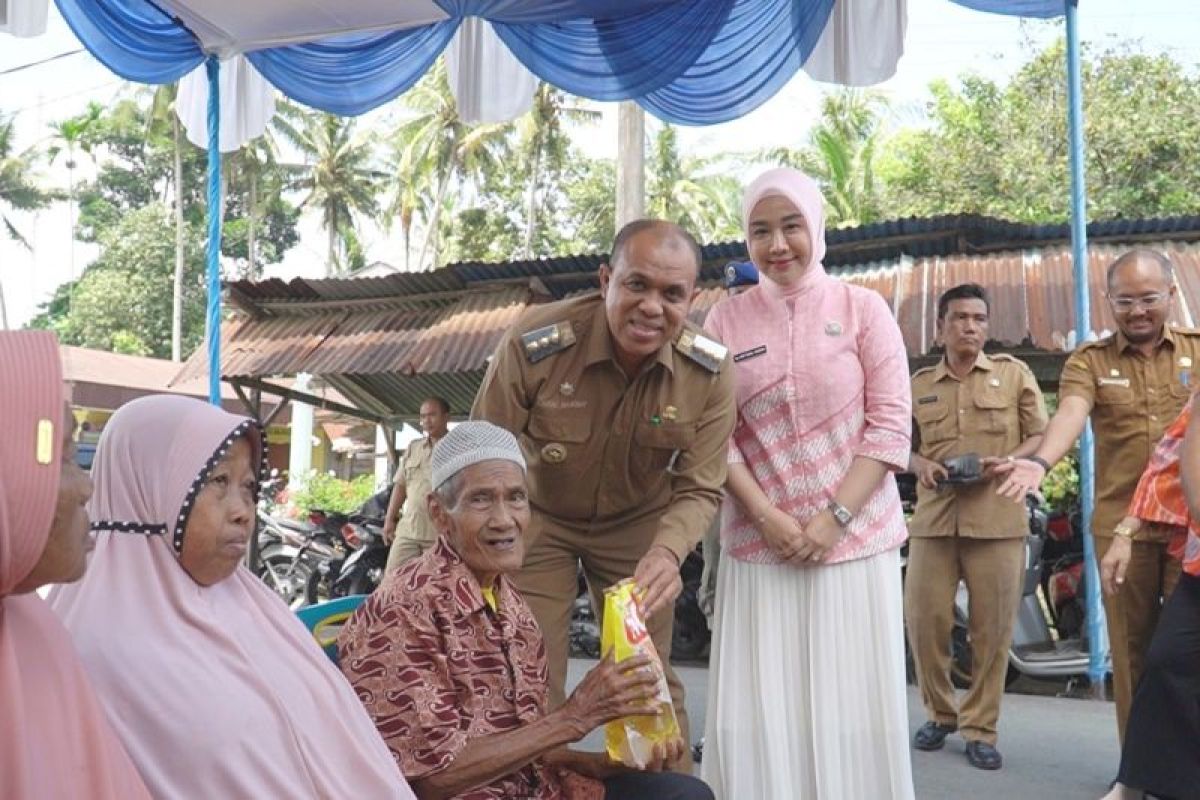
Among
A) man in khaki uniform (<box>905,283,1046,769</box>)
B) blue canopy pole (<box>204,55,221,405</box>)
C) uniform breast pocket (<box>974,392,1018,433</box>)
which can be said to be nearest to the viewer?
man in khaki uniform (<box>905,283,1046,769</box>)

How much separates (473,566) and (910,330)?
5.37 m

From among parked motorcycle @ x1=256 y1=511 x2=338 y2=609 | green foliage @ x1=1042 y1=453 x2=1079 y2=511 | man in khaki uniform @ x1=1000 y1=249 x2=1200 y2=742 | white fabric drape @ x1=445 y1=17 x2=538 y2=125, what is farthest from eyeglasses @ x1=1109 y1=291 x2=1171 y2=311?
parked motorcycle @ x1=256 y1=511 x2=338 y2=609

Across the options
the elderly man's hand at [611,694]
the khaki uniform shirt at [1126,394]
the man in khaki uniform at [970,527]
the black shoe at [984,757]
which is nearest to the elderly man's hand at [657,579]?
the elderly man's hand at [611,694]

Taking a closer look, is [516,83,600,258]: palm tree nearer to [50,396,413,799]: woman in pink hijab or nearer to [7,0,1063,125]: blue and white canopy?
[7,0,1063,125]: blue and white canopy

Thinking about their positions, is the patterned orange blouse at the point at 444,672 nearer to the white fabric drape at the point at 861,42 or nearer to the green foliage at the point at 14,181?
the white fabric drape at the point at 861,42

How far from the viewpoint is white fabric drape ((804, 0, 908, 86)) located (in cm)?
541

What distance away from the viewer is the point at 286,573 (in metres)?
11.0

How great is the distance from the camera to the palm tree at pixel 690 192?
27000 mm

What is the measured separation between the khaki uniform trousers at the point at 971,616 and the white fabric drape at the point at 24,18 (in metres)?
4.34

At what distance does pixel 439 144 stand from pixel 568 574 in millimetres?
26331

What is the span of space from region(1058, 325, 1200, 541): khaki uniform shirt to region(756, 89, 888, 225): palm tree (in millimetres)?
17886

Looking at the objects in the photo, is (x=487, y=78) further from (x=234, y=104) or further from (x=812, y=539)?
(x=812, y=539)

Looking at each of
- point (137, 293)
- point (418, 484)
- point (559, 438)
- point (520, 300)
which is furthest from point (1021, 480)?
point (137, 293)

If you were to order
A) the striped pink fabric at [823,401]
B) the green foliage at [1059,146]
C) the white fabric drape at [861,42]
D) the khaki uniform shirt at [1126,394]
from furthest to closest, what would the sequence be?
1. the green foliage at [1059,146]
2. the white fabric drape at [861,42]
3. the khaki uniform shirt at [1126,394]
4. the striped pink fabric at [823,401]
